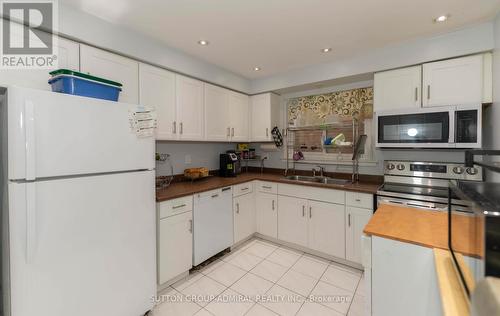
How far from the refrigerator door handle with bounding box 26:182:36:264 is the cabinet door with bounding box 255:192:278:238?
2323 millimetres

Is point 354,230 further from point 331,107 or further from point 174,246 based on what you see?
point 174,246

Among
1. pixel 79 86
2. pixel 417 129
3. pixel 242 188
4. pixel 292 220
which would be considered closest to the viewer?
pixel 79 86

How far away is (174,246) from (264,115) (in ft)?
7.30

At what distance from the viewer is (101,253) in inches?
57.6

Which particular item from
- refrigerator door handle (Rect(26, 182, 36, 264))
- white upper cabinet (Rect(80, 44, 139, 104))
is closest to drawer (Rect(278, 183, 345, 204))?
white upper cabinet (Rect(80, 44, 139, 104))

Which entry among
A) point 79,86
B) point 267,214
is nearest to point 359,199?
point 267,214

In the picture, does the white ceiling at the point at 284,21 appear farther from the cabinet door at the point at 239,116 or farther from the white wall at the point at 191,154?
the white wall at the point at 191,154

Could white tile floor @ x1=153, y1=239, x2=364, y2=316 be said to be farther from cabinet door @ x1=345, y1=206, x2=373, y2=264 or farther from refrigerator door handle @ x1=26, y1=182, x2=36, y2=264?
refrigerator door handle @ x1=26, y1=182, x2=36, y2=264

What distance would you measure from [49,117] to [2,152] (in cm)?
33

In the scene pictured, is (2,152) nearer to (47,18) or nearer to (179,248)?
(47,18)

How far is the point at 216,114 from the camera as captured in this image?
3.00 m

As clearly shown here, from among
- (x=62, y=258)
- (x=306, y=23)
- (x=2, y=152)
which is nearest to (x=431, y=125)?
(x=306, y=23)

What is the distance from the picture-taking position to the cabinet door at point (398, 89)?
7.36 feet

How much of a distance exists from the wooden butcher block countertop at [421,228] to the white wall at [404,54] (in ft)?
5.32
